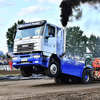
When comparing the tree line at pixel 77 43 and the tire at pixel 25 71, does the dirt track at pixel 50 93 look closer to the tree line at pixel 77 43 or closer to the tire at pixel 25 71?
the tire at pixel 25 71

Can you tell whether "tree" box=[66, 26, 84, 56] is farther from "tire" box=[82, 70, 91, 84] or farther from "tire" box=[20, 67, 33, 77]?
"tire" box=[20, 67, 33, 77]

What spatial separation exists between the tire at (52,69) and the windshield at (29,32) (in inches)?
72.1

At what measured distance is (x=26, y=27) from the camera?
11797mm

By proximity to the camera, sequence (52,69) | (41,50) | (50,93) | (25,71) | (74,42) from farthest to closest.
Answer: (74,42)
(25,71)
(52,69)
(41,50)
(50,93)

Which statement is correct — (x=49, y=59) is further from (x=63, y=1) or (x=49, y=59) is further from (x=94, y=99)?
(x=63, y=1)

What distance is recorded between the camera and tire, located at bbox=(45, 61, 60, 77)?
1128 centimetres

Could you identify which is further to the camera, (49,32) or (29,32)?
(29,32)

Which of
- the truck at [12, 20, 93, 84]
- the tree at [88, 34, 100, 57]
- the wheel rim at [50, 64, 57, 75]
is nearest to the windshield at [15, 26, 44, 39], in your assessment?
the truck at [12, 20, 93, 84]

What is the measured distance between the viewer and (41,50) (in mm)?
11031

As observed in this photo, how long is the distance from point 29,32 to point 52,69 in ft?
7.90

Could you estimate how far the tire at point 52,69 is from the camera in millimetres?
11282

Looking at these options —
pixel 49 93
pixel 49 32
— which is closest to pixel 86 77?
pixel 49 32

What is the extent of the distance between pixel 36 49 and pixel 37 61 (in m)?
0.64

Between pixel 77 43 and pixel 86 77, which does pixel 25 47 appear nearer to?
pixel 86 77
